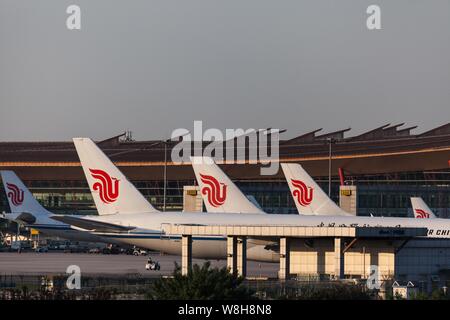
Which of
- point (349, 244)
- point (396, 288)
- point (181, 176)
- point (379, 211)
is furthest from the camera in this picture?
point (181, 176)

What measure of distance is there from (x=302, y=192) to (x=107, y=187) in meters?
21.9

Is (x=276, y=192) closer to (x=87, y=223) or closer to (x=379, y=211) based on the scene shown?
(x=379, y=211)

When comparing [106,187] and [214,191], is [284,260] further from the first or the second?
[214,191]

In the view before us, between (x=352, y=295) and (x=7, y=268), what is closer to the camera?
(x=352, y=295)

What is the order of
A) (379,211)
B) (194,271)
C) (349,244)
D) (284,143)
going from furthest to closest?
(284,143) < (379,211) < (349,244) < (194,271)

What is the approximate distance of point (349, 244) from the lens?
76.9 meters

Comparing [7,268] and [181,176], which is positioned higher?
[181,176]

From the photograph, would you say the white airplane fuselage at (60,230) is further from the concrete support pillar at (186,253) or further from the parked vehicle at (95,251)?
the parked vehicle at (95,251)

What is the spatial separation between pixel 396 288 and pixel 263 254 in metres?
29.6

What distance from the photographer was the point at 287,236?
7750cm

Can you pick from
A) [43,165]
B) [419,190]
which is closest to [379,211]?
[419,190]

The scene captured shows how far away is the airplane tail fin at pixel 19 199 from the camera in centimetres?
10679

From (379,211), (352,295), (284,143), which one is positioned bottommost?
(352,295)

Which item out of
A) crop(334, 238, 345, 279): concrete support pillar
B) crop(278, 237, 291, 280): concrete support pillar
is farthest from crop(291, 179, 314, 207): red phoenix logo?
crop(334, 238, 345, 279): concrete support pillar
